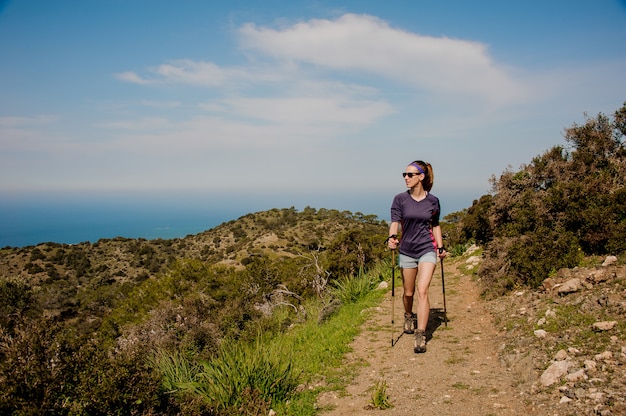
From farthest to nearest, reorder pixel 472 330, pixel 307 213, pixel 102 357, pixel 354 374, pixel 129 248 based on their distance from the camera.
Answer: pixel 307 213, pixel 129 248, pixel 472 330, pixel 354 374, pixel 102 357

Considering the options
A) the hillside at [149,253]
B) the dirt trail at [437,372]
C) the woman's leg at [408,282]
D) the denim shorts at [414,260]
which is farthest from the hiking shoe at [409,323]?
the hillside at [149,253]

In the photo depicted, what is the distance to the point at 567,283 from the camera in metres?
5.84

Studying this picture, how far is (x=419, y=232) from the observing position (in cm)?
539

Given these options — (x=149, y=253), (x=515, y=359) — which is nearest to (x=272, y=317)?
(x=515, y=359)

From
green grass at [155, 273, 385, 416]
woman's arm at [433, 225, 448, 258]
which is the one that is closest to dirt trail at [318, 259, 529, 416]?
green grass at [155, 273, 385, 416]

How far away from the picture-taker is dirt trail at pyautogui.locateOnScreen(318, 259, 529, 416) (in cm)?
401

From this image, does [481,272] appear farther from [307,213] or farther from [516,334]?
[307,213]

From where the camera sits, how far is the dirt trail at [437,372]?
4.01m

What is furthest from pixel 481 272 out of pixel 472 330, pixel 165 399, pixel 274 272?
pixel 274 272

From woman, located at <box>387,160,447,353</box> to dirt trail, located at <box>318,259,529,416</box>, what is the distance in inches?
19.0

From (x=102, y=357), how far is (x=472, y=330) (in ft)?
17.9

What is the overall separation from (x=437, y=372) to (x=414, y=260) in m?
1.49

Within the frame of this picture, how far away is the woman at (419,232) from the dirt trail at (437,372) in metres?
0.48

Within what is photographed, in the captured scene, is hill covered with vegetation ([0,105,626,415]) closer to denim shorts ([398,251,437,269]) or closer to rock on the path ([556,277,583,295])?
rock on the path ([556,277,583,295])
